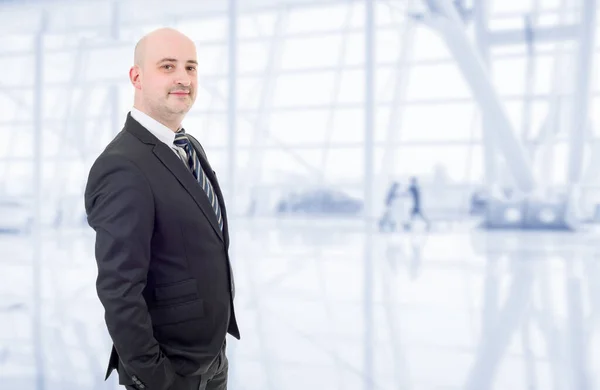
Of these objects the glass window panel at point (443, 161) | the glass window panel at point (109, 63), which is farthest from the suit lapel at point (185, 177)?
the glass window panel at point (443, 161)

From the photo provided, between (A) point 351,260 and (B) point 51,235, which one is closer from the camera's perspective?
(A) point 351,260

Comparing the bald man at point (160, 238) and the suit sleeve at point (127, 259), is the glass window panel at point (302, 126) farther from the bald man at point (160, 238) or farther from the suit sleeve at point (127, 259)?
the suit sleeve at point (127, 259)

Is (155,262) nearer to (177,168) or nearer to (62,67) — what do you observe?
(177,168)

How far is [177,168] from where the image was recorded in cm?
167

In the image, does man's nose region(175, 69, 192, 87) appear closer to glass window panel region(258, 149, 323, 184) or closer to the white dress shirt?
the white dress shirt

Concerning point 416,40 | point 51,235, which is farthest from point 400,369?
point 416,40

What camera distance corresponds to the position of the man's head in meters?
1.67

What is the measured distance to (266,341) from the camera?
4582mm

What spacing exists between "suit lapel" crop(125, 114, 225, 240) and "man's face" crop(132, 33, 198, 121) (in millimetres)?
78

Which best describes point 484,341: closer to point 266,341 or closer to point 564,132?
point 266,341

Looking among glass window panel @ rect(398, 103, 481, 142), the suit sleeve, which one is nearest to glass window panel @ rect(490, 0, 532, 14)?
glass window panel @ rect(398, 103, 481, 142)

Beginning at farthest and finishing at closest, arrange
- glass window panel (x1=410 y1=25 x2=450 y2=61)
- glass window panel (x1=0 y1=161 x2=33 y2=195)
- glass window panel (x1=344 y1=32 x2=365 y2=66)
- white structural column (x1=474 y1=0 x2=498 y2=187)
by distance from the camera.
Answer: glass window panel (x1=0 y1=161 x2=33 y2=195), glass window panel (x1=344 y1=32 x2=365 y2=66), glass window panel (x1=410 y1=25 x2=450 y2=61), white structural column (x1=474 y1=0 x2=498 y2=187)

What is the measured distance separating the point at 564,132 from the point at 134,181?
21.0 metres

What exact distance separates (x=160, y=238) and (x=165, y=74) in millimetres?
460
